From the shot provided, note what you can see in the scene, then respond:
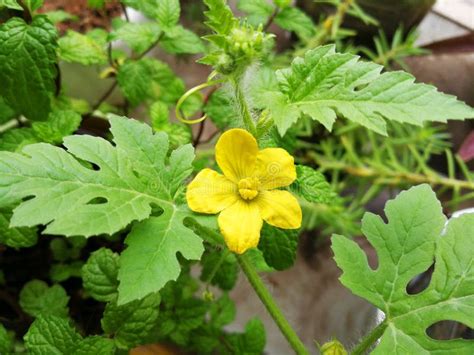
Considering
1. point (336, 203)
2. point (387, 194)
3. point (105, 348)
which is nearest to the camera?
point (105, 348)

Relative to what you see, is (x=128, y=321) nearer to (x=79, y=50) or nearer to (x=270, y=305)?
(x=270, y=305)

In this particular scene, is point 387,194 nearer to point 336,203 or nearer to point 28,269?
point 336,203

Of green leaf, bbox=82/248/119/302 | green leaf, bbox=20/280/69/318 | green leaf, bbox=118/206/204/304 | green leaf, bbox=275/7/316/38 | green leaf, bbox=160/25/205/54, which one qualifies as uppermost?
green leaf, bbox=275/7/316/38

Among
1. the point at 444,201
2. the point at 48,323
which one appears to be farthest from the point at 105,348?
the point at 444,201

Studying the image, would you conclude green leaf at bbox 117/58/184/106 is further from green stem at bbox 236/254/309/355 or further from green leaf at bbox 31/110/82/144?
green stem at bbox 236/254/309/355

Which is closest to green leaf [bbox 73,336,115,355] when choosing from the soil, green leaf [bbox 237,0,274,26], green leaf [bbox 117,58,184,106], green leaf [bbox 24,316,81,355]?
green leaf [bbox 24,316,81,355]
